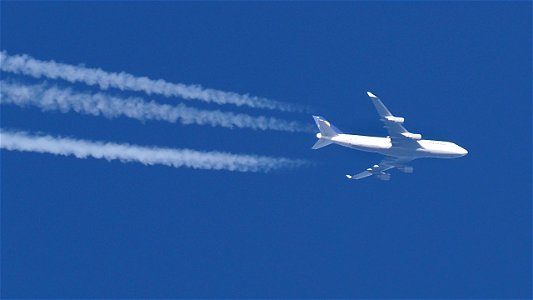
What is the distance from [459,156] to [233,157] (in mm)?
13816

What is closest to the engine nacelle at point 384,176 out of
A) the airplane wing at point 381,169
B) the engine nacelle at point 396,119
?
the airplane wing at point 381,169

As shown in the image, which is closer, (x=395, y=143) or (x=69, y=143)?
(x=69, y=143)

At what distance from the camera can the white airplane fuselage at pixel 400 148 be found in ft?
184

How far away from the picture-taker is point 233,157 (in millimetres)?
53406

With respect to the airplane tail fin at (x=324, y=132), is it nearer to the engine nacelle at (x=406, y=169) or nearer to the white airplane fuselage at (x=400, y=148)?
the white airplane fuselage at (x=400, y=148)

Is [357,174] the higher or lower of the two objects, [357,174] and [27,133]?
the higher

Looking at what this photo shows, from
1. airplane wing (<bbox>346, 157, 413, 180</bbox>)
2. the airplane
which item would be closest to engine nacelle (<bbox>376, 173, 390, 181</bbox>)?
airplane wing (<bbox>346, 157, 413, 180</bbox>)

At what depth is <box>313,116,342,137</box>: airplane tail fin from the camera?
57312 mm

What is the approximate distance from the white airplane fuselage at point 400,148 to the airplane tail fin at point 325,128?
0.32m

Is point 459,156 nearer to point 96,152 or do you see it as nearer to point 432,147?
point 432,147

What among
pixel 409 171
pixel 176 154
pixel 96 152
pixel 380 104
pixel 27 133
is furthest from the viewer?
pixel 409 171

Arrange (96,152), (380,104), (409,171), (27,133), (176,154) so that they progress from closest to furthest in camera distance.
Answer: (27,133) → (96,152) → (176,154) → (380,104) → (409,171)

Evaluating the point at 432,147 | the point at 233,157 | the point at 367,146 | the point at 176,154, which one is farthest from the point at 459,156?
the point at 176,154

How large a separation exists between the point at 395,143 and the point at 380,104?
2937 millimetres
